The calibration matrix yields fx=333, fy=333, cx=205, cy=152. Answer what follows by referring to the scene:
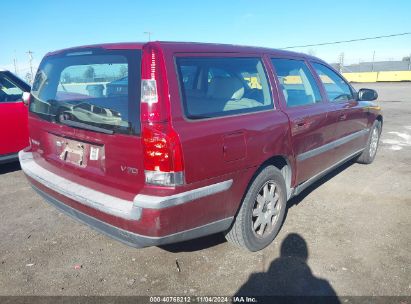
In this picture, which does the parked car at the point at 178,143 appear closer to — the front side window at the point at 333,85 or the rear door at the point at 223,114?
the rear door at the point at 223,114

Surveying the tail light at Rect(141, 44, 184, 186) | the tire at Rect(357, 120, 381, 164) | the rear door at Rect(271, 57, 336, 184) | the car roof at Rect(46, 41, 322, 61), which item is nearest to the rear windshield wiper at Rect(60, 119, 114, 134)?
the tail light at Rect(141, 44, 184, 186)

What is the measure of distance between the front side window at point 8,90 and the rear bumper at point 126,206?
2746 mm

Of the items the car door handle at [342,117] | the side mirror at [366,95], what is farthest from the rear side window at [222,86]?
the side mirror at [366,95]

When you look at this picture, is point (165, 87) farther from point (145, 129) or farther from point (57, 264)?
point (57, 264)

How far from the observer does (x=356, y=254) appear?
2998mm

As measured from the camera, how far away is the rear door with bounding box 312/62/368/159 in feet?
13.3

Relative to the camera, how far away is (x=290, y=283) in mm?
2592

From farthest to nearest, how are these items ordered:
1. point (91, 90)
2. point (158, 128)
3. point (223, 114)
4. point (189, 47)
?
point (91, 90) < point (223, 114) < point (189, 47) < point (158, 128)

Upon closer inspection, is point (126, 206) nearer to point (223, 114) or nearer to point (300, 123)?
point (223, 114)

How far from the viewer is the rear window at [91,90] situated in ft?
7.33

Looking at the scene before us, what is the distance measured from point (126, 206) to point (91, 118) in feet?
2.32

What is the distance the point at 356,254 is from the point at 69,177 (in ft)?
8.49

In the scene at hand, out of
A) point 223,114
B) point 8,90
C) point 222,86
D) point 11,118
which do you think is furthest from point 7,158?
point 223,114

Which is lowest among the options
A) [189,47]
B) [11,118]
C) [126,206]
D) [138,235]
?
[138,235]
